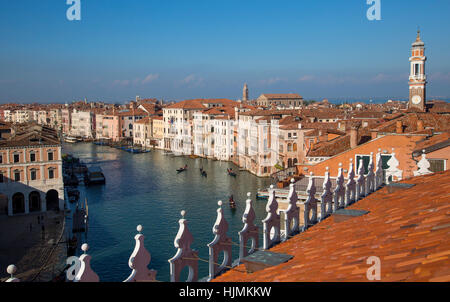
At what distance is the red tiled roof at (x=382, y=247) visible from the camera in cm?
267

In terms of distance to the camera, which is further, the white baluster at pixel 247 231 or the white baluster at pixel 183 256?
the white baluster at pixel 247 231

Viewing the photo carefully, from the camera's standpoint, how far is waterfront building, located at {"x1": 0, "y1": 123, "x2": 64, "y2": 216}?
23.4m

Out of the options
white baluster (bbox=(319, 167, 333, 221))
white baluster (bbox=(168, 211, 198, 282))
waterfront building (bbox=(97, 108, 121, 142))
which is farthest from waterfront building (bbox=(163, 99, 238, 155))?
white baluster (bbox=(168, 211, 198, 282))

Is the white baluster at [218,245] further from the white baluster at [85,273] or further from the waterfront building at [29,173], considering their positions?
the waterfront building at [29,173]

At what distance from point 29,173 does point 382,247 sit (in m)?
23.6

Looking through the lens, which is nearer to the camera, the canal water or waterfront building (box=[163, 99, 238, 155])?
the canal water

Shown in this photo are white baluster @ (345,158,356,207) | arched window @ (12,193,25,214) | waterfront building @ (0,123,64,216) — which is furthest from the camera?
arched window @ (12,193,25,214)

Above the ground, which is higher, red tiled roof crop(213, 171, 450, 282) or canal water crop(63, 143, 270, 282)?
red tiled roof crop(213, 171, 450, 282)

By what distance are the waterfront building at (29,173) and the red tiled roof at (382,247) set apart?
70.7ft

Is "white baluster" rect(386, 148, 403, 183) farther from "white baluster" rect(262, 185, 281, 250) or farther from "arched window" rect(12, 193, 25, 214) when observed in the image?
"arched window" rect(12, 193, 25, 214)

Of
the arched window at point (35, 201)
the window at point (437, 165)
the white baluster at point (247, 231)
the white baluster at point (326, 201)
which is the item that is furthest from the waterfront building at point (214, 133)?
the white baluster at point (247, 231)

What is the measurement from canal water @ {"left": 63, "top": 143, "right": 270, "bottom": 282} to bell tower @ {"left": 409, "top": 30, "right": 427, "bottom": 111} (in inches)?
638
